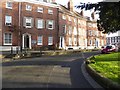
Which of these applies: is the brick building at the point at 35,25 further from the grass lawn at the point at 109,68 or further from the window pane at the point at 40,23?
the grass lawn at the point at 109,68

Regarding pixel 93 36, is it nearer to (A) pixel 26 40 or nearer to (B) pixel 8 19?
(A) pixel 26 40

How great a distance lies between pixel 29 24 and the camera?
59.2 meters

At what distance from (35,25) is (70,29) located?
50.4ft

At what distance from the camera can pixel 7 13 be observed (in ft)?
184

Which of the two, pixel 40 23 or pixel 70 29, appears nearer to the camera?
pixel 40 23

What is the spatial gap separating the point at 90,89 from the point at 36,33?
157 ft

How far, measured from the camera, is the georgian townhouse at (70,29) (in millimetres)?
68000

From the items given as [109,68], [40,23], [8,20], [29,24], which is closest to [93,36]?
[40,23]

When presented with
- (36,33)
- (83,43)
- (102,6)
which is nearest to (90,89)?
(102,6)

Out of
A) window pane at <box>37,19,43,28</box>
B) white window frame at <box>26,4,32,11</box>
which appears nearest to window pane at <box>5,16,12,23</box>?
white window frame at <box>26,4,32,11</box>

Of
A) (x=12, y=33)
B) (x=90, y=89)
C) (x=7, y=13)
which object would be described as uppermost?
(x=7, y=13)

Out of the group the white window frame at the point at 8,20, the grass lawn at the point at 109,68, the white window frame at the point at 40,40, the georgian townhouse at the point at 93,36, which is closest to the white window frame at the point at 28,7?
the white window frame at the point at 8,20

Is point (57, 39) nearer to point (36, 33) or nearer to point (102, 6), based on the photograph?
point (36, 33)

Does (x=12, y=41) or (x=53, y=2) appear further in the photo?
(x=53, y=2)
